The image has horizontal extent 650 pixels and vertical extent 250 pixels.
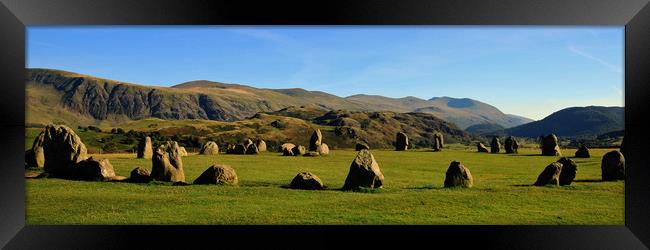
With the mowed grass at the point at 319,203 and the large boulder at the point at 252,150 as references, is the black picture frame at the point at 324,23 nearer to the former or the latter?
the mowed grass at the point at 319,203

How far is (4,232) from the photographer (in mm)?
11195

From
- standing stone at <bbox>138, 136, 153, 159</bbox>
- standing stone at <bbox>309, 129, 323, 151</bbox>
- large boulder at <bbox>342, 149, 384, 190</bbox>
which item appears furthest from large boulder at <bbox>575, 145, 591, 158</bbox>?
standing stone at <bbox>138, 136, 153, 159</bbox>

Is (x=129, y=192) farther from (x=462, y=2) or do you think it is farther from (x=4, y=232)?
(x=462, y=2)

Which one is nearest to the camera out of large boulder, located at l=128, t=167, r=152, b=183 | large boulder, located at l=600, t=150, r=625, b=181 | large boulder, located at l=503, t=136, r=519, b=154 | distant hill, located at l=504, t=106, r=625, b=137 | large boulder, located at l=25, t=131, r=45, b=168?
large boulder, located at l=128, t=167, r=152, b=183

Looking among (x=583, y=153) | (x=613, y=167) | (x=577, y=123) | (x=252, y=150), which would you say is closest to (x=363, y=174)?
(x=613, y=167)

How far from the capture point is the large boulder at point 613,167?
20406 mm

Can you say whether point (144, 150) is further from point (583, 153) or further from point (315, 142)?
point (583, 153)

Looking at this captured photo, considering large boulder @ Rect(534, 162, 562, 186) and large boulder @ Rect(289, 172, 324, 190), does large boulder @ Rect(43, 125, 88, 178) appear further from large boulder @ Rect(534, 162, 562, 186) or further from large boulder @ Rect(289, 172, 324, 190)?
large boulder @ Rect(534, 162, 562, 186)

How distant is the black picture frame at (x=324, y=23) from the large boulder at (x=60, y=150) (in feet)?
32.9

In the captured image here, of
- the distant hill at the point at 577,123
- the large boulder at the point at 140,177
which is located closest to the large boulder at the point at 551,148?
the large boulder at the point at 140,177

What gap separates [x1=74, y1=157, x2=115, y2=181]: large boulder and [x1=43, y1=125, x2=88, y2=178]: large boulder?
106 cm

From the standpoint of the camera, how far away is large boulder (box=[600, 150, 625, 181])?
803 inches

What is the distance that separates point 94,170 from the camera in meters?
19.4

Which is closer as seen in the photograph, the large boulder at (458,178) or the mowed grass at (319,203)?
the mowed grass at (319,203)
